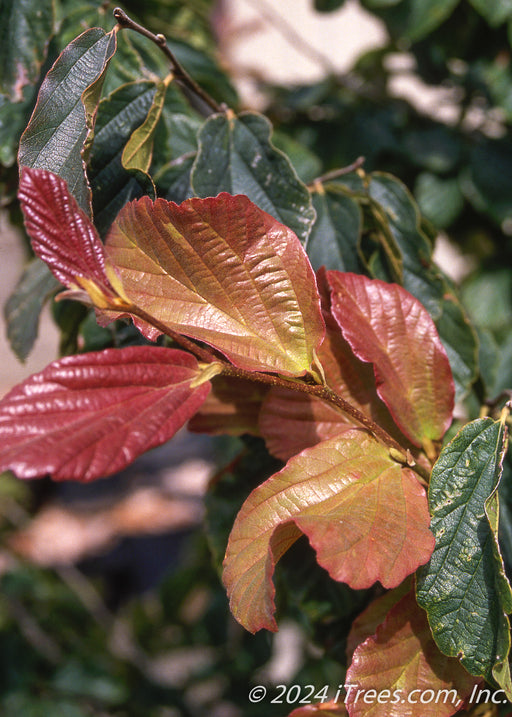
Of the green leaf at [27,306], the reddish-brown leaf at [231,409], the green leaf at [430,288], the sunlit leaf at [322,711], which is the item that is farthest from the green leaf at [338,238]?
the sunlit leaf at [322,711]

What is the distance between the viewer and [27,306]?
612mm

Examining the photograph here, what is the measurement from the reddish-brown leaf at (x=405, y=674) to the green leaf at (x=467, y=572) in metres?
0.03

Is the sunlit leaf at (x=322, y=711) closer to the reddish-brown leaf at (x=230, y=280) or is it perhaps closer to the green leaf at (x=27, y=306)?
the reddish-brown leaf at (x=230, y=280)

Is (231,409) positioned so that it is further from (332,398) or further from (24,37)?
(24,37)

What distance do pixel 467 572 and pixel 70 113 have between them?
0.41m

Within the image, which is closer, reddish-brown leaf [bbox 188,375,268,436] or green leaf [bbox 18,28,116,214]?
green leaf [bbox 18,28,116,214]

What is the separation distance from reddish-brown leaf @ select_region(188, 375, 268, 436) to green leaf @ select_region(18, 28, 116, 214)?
0.19 m

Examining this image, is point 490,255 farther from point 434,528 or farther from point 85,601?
point 85,601

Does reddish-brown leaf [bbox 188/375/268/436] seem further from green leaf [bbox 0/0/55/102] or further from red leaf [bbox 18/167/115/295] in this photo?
green leaf [bbox 0/0/55/102]

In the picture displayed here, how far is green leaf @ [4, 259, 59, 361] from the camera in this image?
1.96 ft

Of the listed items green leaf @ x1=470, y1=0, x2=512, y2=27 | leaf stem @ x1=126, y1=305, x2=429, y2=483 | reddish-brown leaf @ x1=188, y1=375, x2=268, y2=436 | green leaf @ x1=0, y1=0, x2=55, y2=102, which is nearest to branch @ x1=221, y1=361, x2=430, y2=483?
leaf stem @ x1=126, y1=305, x2=429, y2=483

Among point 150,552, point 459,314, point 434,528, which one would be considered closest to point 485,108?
point 459,314

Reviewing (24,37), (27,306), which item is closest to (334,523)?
(27,306)

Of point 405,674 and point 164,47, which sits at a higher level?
point 164,47
